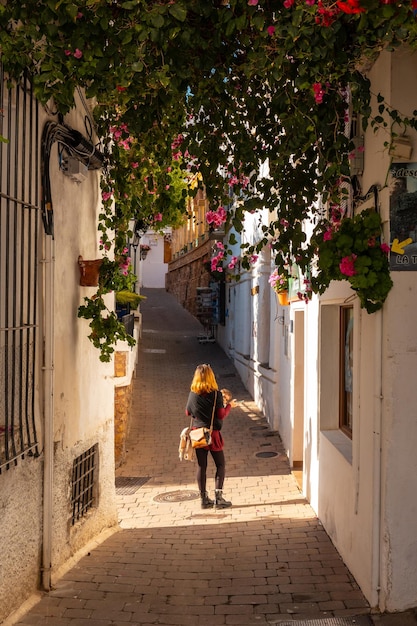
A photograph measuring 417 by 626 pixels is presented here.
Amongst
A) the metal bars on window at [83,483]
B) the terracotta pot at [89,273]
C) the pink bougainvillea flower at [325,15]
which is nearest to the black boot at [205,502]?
the metal bars on window at [83,483]

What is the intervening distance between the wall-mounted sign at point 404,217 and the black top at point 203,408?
4106mm

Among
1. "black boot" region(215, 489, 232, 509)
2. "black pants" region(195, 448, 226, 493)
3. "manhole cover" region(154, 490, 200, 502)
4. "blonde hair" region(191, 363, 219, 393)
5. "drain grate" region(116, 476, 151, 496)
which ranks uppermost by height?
"blonde hair" region(191, 363, 219, 393)

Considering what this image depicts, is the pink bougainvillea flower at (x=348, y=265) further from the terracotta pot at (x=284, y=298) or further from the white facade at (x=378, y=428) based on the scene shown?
the terracotta pot at (x=284, y=298)

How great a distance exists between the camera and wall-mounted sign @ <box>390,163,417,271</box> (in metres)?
4.93

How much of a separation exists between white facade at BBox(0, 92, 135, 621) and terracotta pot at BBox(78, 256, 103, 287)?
8 centimetres

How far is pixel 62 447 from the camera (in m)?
6.03

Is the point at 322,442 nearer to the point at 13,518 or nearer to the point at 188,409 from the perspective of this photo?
the point at 188,409

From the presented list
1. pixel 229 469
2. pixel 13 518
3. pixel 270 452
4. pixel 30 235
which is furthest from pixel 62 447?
pixel 270 452

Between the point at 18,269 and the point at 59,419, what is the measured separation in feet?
4.84

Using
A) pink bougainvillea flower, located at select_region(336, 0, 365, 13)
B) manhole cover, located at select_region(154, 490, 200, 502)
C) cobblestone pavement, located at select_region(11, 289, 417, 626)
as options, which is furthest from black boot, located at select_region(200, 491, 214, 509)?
pink bougainvillea flower, located at select_region(336, 0, 365, 13)

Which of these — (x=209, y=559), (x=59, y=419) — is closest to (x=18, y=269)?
(x=59, y=419)

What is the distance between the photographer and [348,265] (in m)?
5.02

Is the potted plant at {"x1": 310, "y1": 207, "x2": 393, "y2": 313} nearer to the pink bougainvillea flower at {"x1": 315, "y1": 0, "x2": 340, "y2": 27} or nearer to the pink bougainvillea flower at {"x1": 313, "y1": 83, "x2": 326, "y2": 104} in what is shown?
the pink bougainvillea flower at {"x1": 313, "y1": 83, "x2": 326, "y2": 104}

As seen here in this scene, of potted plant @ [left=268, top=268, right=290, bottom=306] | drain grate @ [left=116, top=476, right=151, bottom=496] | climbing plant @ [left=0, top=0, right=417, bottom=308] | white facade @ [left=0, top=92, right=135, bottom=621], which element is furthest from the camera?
drain grate @ [left=116, top=476, right=151, bottom=496]
